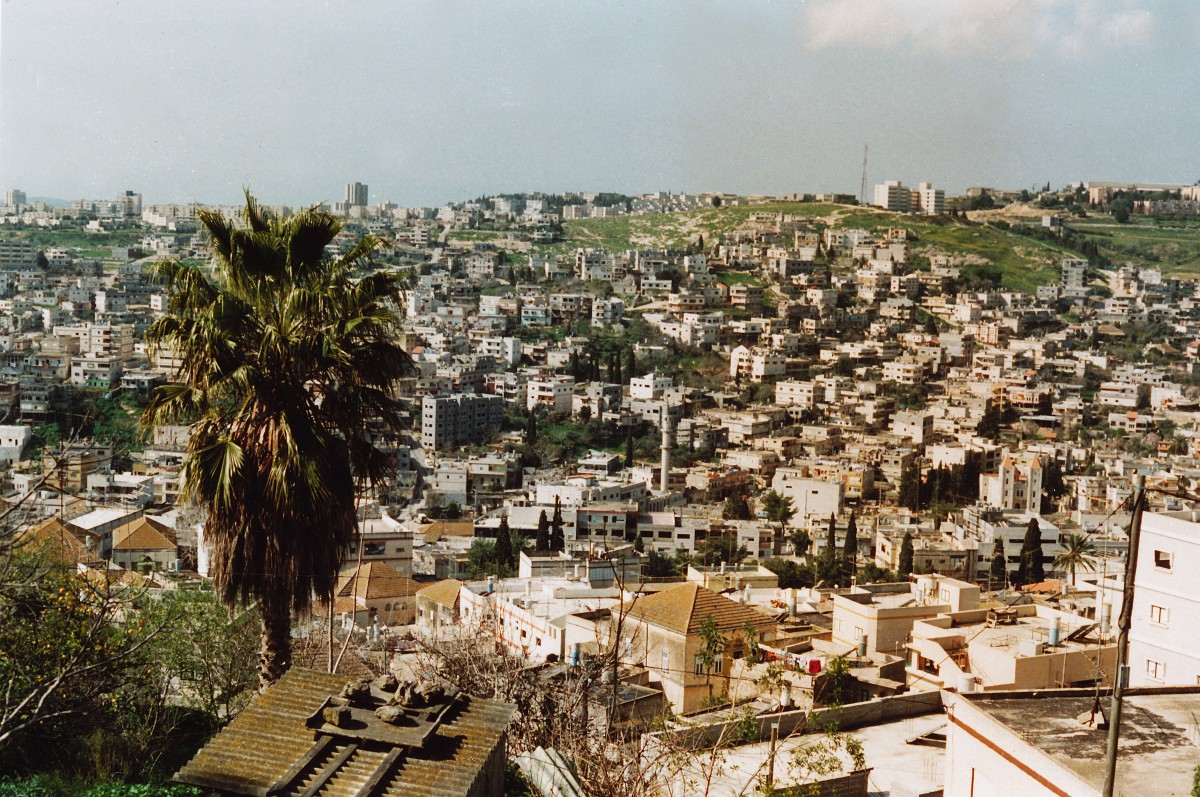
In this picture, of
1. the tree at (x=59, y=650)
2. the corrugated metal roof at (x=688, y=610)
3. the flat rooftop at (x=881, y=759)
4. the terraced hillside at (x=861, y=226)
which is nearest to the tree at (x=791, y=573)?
the corrugated metal roof at (x=688, y=610)

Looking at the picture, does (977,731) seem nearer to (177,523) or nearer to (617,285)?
(177,523)

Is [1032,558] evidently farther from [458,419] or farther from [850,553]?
[458,419]

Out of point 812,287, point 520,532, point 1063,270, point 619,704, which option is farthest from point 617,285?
point 619,704

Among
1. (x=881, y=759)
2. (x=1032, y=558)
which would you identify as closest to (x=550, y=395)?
(x=1032, y=558)

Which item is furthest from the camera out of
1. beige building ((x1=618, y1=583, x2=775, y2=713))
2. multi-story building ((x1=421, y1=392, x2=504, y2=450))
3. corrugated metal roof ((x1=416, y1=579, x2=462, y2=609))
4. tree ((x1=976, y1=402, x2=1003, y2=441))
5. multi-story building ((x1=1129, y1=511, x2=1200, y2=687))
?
tree ((x1=976, y1=402, x2=1003, y2=441))

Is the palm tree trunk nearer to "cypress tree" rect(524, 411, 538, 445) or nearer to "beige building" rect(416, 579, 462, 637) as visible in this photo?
"beige building" rect(416, 579, 462, 637)

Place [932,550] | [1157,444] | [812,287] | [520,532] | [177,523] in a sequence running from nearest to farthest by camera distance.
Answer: [177,523]
[932,550]
[520,532]
[1157,444]
[812,287]

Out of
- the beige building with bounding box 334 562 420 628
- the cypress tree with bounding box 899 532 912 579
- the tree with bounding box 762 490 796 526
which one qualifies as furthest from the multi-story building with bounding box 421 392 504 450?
the beige building with bounding box 334 562 420 628
